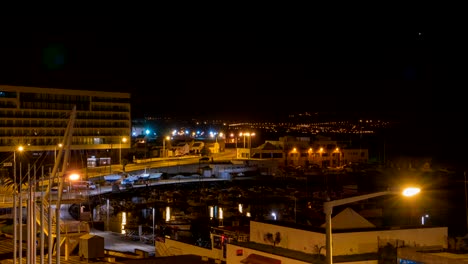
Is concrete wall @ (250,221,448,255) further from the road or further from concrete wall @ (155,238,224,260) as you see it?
the road

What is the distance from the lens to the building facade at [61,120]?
53.1 meters

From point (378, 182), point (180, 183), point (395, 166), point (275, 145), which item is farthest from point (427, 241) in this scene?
point (395, 166)

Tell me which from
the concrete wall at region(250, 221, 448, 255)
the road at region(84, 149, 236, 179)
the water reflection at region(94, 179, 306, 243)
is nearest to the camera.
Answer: the concrete wall at region(250, 221, 448, 255)

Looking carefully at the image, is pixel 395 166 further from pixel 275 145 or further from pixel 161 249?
pixel 161 249

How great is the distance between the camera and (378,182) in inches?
2473

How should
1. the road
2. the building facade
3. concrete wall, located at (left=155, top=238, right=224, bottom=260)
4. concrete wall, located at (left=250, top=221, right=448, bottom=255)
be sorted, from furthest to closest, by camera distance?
the building facade
the road
concrete wall, located at (left=155, top=238, right=224, bottom=260)
concrete wall, located at (left=250, top=221, right=448, bottom=255)

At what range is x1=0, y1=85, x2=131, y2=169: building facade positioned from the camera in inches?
2090

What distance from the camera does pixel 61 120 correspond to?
2206 inches

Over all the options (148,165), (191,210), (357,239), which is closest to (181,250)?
(357,239)

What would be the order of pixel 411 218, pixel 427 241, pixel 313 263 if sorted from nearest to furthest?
1. pixel 313 263
2. pixel 427 241
3. pixel 411 218

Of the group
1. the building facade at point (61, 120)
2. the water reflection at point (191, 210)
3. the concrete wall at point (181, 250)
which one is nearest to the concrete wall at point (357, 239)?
the concrete wall at point (181, 250)

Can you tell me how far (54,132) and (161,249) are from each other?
134ft

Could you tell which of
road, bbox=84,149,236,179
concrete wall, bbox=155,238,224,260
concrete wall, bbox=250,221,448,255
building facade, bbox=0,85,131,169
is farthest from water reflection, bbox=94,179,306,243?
concrete wall, bbox=250,221,448,255

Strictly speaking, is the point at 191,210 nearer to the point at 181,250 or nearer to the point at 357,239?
the point at 181,250
